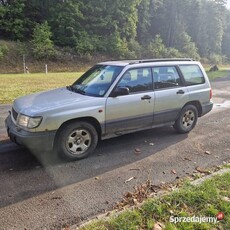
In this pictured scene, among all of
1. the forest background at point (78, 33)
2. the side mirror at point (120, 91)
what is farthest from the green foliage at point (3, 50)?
the side mirror at point (120, 91)

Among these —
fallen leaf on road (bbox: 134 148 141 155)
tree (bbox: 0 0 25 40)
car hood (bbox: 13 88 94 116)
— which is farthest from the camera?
tree (bbox: 0 0 25 40)

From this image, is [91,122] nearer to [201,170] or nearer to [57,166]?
[57,166]

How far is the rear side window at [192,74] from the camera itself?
19.2ft

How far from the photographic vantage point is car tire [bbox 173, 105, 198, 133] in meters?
5.89

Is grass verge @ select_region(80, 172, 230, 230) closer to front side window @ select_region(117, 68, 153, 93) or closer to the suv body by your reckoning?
the suv body

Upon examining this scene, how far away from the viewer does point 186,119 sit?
19.7 feet

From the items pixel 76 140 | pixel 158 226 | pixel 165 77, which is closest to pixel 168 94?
pixel 165 77

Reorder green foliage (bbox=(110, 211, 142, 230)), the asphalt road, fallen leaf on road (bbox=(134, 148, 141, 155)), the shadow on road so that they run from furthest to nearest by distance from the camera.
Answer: fallen leaf on road (bbox=(134, 148, 141, 155)) → the shadow on road → the asphalt road → green foliage (bbox=(110, 211, 142, 230))

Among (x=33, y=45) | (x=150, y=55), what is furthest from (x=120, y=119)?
(x=150, y=55)

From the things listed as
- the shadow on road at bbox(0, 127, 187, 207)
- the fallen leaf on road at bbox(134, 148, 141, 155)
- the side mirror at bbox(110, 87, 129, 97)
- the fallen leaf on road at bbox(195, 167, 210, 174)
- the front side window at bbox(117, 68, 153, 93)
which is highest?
the front side window at bbox(117, 68, 153, 93)

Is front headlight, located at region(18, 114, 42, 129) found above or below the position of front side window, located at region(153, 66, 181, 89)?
below

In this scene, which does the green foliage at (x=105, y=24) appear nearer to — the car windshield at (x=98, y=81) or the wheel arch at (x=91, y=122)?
the car windshield at (x=98, y=81)

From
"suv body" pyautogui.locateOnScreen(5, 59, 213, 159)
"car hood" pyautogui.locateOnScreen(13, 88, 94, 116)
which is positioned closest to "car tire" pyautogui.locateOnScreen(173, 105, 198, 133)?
"suv body" pyautogui.locateOnScreen(5, 59, 213, 159)

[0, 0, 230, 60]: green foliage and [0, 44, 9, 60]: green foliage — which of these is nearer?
[0, 44, 9, 60]: green foliage
